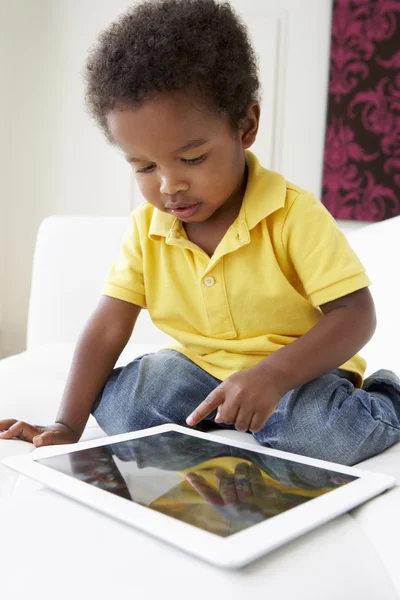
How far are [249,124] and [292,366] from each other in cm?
40

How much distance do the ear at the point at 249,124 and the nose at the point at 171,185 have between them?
157 mm

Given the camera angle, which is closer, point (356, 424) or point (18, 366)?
point (356, 424)

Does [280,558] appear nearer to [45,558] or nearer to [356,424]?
[45,558]

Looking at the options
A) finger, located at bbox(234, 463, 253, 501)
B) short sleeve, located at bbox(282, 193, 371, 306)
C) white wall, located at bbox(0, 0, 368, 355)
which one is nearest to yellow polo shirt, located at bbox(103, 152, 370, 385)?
short sleeve, located at bbox(282, 193, 371, 306)

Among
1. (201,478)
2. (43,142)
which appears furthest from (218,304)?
(43,142)

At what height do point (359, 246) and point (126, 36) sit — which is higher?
point (126, 36)

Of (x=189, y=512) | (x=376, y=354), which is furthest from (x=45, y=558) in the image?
(x=376, y=354)

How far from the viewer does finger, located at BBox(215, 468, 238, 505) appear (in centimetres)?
59

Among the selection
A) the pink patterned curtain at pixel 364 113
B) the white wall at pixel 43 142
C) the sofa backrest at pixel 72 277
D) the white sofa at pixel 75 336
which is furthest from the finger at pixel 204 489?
the white wall at pixel 43 142

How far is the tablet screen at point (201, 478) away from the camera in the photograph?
56 cm

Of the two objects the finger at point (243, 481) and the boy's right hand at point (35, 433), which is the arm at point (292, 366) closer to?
the finger at point (243, 481)

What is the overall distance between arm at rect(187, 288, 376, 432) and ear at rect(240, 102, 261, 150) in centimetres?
29

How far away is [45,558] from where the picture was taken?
48cm

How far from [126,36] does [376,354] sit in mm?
691
